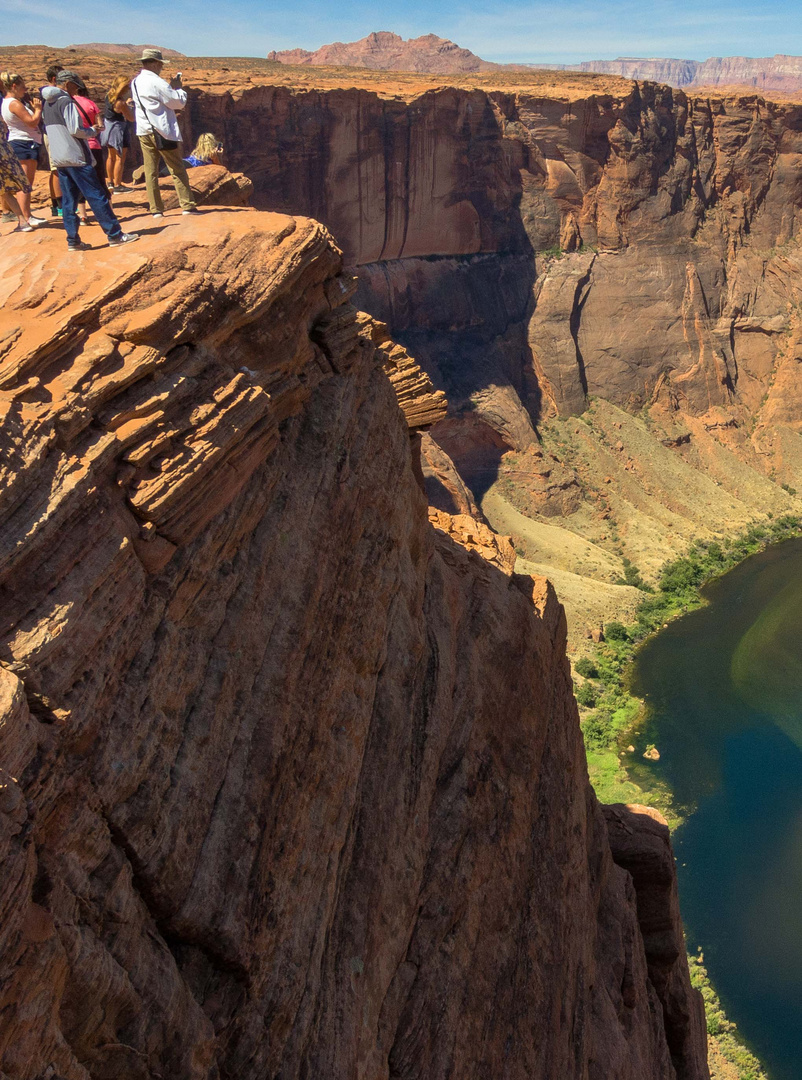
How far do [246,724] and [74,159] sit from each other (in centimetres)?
764

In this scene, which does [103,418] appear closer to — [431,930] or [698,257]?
[431,930]

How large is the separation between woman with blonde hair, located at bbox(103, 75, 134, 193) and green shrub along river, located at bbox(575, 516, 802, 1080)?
26.3 m

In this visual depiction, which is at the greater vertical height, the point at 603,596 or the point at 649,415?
the point at 649,415

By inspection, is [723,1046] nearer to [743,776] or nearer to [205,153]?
[743,776]

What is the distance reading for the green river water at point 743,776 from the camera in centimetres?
2556

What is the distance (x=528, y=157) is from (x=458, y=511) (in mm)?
27701

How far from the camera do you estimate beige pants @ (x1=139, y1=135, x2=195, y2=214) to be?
1187cm

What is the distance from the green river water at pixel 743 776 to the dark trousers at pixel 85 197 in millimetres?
26219

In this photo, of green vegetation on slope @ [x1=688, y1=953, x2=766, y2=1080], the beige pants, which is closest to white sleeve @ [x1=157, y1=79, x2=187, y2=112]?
the beige pants

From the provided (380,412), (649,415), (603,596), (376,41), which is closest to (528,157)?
(649,415)

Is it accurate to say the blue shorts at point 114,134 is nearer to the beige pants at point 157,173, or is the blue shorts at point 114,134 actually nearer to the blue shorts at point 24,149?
the blue shorts at point 24,149

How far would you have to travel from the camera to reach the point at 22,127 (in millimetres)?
12711

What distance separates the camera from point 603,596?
45.1 metres

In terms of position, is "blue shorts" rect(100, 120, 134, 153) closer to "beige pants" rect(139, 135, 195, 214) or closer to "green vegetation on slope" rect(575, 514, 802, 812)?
"beige pants" rect(139, 135, 195, 214)
